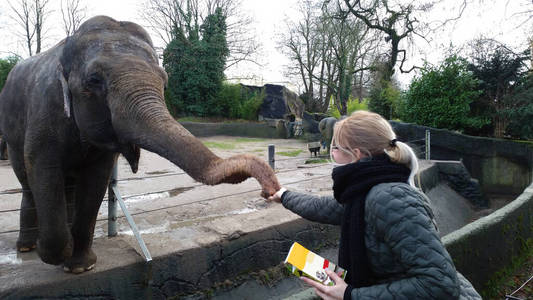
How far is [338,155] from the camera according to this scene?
1896mm

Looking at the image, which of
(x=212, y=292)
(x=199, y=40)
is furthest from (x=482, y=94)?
(x=199, y=40)

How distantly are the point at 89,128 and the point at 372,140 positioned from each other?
1.95 metres

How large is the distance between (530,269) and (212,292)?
372 centimetres

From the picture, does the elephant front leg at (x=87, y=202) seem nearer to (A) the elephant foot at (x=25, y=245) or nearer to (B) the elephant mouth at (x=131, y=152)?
(B) the elephant mouth at (x=131, y=152)

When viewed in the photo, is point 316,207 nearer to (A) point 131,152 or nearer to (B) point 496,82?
(A) point 131,152

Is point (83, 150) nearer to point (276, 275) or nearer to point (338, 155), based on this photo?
point (338, 155)

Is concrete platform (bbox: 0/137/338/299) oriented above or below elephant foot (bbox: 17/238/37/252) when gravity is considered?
below

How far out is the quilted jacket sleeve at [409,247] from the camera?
1469mm

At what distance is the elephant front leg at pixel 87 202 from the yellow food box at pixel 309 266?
2096mm

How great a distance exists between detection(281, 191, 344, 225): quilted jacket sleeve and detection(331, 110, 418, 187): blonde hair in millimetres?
516

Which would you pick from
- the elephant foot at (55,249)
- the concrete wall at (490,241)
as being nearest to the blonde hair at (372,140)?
the concrete wall at (490,241)

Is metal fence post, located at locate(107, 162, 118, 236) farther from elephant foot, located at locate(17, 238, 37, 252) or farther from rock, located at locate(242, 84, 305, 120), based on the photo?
rock, located at locate(242, 84, 305, 120)

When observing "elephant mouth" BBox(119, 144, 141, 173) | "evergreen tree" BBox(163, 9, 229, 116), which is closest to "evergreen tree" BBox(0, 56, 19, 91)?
"evergreen tree" BBox(163, 9, 229, 116)

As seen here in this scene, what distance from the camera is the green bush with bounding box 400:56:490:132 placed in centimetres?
1311
